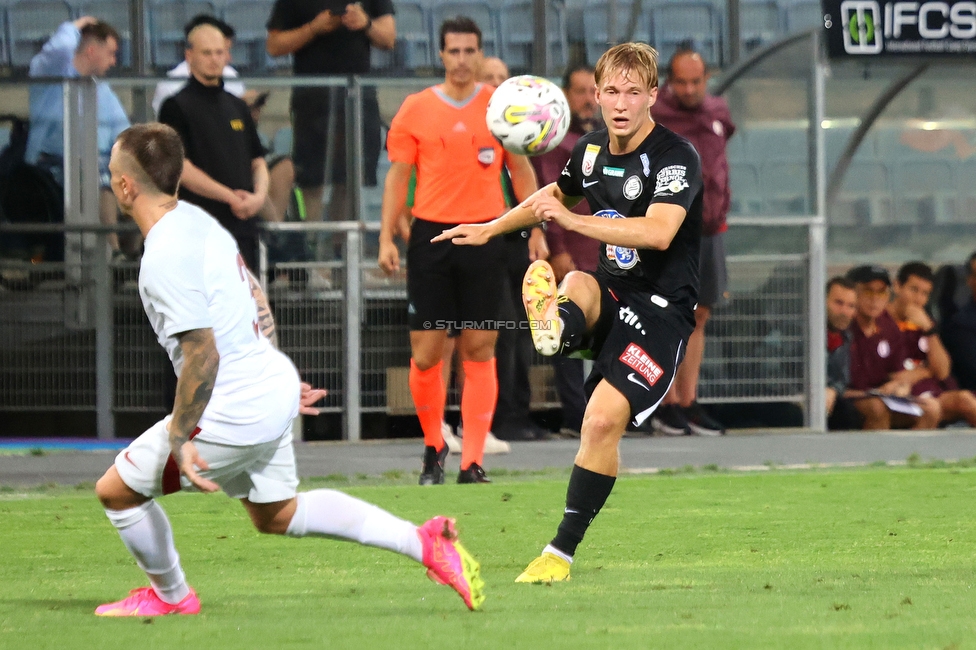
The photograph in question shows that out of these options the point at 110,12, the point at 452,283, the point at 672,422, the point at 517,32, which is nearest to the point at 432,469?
the point at 452,283

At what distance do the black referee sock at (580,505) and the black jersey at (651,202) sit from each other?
715 millimetres

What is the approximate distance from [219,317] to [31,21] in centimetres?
1179

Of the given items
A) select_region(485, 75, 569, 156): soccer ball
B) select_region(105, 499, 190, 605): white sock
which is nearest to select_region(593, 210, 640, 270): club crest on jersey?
select_region(105, 499, 190, 605): white sock

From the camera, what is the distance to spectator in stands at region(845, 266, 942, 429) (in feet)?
39.9

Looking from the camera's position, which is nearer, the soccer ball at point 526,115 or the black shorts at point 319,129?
the soccer ball at point 526,115

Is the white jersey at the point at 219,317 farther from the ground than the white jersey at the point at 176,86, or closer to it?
closer to it

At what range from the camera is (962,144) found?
60.8 ft

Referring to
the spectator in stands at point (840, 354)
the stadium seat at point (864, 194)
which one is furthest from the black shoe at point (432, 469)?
the stadium seat at point (864, 194)

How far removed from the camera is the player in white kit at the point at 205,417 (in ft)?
14.4

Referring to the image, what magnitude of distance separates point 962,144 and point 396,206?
1164cm

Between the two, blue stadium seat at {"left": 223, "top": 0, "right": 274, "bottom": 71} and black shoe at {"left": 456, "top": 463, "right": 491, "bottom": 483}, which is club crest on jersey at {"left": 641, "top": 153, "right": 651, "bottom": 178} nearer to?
black shoe at {"left": 456, "top": 463, "right": 491, "bottom": 483}

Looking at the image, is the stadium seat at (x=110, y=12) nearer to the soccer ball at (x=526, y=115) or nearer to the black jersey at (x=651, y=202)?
the soccer ball at (x=526, y=115)

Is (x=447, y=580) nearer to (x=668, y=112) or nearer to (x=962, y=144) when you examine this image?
(x=668, y=112)

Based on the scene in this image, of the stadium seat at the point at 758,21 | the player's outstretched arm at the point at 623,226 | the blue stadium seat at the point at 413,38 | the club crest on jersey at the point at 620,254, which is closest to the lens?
the player's outstretched arm at the point at 623,226
